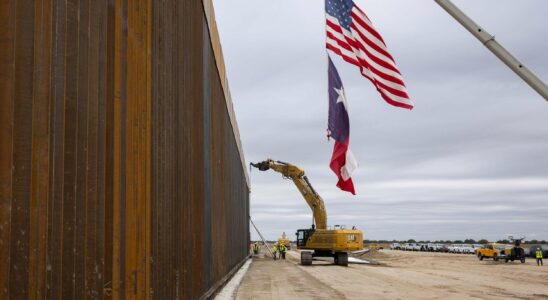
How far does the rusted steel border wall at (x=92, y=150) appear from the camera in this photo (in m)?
3.86

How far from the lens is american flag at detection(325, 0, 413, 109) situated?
31.0 ft

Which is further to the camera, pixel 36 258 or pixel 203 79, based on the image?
pixel 203 79

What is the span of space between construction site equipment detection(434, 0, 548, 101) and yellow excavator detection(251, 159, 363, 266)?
30.6 metres

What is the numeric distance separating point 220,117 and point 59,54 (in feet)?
45.6

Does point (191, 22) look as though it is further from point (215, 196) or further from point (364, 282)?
point (364, 282)

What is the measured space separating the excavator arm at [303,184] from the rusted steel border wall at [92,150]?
31.3m

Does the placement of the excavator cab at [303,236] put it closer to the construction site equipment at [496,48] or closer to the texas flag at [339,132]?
the texas flag at [339,132]

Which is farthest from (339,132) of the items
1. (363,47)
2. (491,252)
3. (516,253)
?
(491,252)

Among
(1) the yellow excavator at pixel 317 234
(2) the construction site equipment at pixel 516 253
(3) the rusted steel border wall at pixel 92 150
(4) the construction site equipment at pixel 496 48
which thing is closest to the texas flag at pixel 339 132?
(3) the rusted steel border wall at pixel 92 150

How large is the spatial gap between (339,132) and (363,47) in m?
1.94

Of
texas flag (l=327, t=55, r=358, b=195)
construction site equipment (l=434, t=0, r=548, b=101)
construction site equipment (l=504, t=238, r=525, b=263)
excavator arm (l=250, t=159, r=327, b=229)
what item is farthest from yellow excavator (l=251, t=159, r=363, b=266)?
construction site equipment (l=434, t=0, r=548, b=101)

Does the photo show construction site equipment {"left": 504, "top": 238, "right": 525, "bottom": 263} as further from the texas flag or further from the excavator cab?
the texas flag

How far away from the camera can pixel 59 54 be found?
14.5ft

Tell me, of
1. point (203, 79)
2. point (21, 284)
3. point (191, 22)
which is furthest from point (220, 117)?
point (21, 284)
